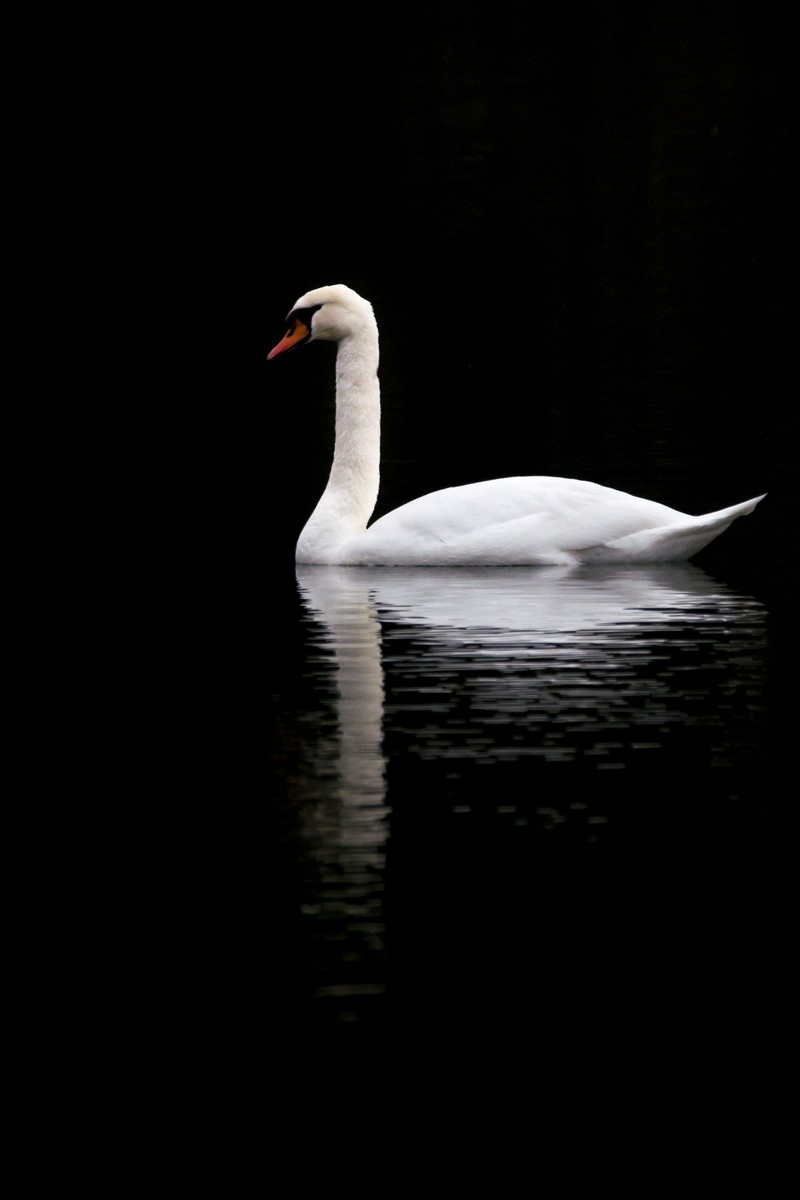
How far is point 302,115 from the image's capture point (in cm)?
6275

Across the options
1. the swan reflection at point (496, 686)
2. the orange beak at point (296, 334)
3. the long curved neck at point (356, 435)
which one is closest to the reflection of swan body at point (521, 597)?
the swan reflection at point (496, 686)

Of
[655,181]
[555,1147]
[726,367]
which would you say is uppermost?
[655,181]

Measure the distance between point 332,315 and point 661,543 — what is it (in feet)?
8.30

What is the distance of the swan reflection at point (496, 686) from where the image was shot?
359 inches

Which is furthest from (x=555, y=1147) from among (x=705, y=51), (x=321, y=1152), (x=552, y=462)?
(x=705, y=51)

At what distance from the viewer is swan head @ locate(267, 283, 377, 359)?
52.7 ft

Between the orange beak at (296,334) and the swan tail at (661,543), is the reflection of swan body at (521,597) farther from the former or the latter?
the orange beak at (296,334)

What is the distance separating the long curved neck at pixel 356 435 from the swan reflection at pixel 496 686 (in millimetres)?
607

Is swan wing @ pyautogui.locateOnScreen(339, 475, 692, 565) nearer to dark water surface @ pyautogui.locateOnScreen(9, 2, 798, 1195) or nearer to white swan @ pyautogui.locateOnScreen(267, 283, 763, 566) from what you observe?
white swan @ pyautogui.locateOnScreen(267, 283, 763, 566)

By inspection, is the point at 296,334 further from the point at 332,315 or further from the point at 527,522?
the point at 527,522

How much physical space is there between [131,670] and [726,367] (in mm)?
13700

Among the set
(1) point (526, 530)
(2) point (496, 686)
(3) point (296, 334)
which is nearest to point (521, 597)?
(1) point (526, 530)

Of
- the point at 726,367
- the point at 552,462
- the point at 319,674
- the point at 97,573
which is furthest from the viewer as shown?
the point at 726,367

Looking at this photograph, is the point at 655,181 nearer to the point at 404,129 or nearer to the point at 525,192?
the point at 525,192
